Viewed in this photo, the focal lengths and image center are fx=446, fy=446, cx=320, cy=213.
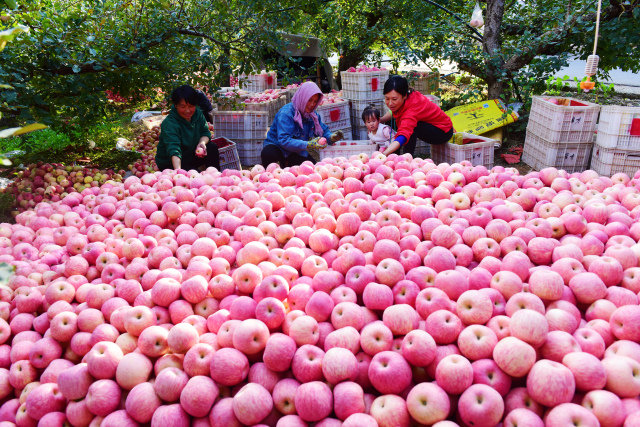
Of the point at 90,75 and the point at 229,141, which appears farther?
the point at 229,141

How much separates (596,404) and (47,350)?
190 cm

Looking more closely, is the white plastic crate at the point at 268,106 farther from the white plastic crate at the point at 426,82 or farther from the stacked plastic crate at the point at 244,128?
the white plastic crate at the point at 426,82

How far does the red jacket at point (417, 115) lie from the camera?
5117 mm

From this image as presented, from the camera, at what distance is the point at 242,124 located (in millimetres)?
6207

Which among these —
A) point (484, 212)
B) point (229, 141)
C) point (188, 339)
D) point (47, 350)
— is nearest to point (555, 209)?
point (484, 212)

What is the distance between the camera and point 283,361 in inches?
59.2

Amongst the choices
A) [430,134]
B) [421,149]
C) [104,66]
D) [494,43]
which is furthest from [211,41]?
[494,43]

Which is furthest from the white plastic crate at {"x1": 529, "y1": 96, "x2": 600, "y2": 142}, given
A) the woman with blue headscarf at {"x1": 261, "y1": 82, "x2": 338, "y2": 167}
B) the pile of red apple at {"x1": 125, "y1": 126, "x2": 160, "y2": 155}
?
the pile of red apple at {"x1": 125, "y1": 126, "x2": 160, "y2": 155}

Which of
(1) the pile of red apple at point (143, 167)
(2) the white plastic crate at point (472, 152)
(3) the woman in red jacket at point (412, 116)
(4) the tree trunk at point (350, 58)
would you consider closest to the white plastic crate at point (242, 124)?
(1) the pile of red apple at point (143, 167)

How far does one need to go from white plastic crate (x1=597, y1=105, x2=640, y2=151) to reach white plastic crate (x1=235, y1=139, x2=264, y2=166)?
4.21 m

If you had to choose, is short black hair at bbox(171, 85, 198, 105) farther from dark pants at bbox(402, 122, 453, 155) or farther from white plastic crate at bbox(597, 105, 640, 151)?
white plastic crate at bbox(597, 105, 640, 151)

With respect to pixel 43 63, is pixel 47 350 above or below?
below

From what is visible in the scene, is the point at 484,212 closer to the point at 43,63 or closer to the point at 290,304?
the point at 290,304

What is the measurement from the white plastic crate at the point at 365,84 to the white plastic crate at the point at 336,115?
24cm
